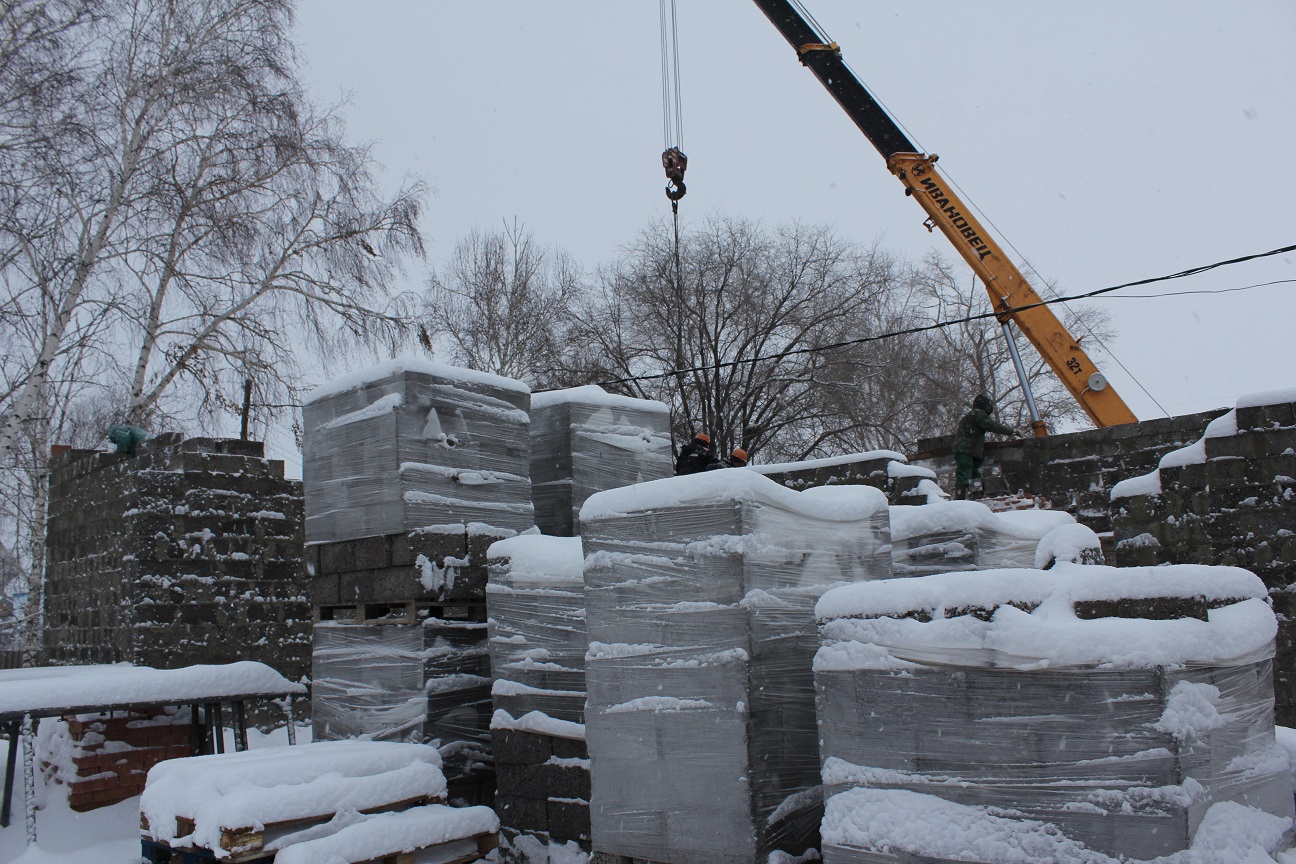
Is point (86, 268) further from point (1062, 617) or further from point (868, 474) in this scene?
point (1062, 617)

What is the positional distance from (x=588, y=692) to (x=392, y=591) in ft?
5.75

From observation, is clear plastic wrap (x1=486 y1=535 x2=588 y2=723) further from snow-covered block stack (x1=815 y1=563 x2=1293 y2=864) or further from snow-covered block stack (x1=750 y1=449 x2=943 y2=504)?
snow-covered block stack (x1=750 y1=449 x2=943 y2=504)

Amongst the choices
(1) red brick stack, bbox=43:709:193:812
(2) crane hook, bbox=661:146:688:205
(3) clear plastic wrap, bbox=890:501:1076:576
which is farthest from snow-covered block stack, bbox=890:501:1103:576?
(2) crane hook, bbox=661:146:688:205

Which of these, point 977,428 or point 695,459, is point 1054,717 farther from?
point 977,428

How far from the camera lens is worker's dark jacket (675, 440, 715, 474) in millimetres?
7824

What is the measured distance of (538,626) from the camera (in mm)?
5223

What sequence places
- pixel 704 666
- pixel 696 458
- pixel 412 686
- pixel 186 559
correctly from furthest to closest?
pixel 186 559 < pixel 696 458 < pixel 412 686 < pixel 704 666

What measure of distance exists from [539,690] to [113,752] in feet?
11.6

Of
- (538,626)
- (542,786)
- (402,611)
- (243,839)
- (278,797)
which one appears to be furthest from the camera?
(402,611)

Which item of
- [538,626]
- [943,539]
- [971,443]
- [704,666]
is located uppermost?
[971,443]

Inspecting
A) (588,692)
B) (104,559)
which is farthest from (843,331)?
(588,692)

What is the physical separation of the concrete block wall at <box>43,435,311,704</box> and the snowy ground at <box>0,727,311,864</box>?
58.4 inches

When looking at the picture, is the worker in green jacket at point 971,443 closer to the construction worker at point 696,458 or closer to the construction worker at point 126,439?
the construction worker at point 696,458

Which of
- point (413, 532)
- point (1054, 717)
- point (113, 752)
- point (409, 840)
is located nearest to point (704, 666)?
point (1054, 717)
